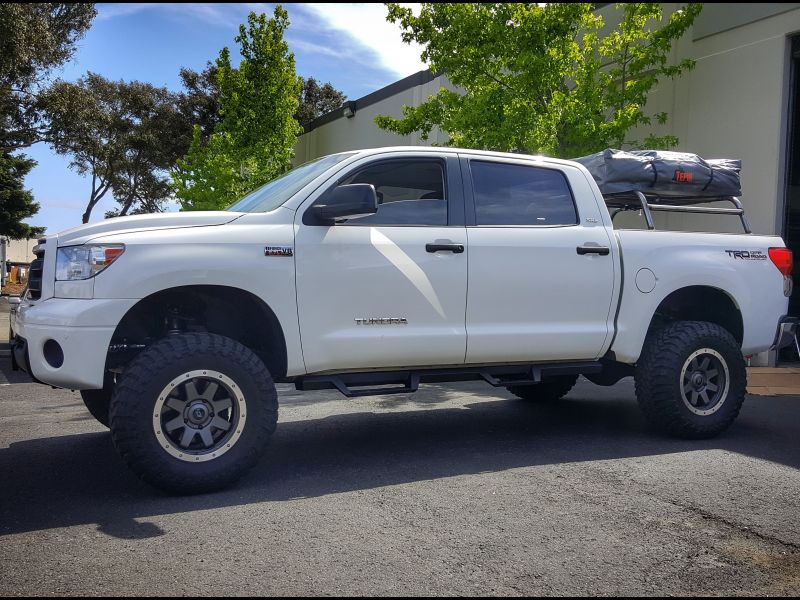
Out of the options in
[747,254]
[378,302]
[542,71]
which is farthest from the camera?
[542,71]

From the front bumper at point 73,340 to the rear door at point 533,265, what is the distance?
232 centimetres

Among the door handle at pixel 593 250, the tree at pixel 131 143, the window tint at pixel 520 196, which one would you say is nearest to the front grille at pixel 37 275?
the window tint at pixel 520 196

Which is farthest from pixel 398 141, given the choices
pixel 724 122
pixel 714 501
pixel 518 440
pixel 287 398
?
pixel 714 501

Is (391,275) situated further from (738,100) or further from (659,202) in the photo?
(738,100)

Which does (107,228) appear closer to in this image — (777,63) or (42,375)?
(42,375)

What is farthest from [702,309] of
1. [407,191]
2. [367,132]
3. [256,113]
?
[367,132]

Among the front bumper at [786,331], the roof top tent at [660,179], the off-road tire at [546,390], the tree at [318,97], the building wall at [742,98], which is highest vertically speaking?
the tree at [318,97]

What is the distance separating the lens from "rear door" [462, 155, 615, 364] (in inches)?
218

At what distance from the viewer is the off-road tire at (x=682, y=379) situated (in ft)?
20.0

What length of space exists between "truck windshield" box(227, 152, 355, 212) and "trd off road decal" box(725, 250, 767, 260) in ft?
10.6

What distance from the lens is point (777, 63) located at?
1184 cm

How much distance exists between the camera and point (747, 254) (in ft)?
21.5

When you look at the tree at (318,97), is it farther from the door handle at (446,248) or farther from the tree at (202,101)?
the door handle at (446,248)

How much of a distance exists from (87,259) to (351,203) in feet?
5.10
